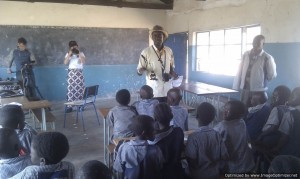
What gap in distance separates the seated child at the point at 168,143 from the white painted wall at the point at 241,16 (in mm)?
3065

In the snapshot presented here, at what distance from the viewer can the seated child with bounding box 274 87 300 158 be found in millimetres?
2279

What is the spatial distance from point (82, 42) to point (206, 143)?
6210mm

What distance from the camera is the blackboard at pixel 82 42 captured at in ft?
22.7

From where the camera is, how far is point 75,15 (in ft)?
24.6

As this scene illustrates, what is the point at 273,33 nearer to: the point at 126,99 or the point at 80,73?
the point at 126,99

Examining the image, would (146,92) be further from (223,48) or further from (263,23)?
(223,48)

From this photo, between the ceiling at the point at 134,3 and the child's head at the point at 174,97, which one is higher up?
the ceiling at the point at 134,3

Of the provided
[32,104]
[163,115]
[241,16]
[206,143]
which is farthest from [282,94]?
[241,16]

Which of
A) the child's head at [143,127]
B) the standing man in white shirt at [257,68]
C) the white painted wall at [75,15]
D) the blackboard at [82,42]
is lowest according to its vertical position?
the child's head at [143,127]

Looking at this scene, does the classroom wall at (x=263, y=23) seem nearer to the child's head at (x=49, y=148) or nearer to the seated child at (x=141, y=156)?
the seated child at (x=141, y=156)

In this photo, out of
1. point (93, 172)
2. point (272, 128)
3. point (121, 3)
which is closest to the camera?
point (93, 172)

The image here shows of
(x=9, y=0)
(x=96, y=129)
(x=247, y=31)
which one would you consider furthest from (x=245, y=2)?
(x=9, y=0)

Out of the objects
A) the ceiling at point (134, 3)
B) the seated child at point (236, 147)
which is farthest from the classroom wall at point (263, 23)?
the seated child at point (236, 147)

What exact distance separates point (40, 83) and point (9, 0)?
2.10 metres
